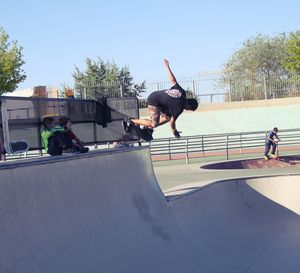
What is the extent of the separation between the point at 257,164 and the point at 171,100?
14.1 meters

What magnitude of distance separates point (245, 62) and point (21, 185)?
5916cm

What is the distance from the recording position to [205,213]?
33.3ft

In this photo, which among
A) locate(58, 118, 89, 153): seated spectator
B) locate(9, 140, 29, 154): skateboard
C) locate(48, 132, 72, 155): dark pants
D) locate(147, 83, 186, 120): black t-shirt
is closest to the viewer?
locate(147, 83, 186, 120): black t-shirt

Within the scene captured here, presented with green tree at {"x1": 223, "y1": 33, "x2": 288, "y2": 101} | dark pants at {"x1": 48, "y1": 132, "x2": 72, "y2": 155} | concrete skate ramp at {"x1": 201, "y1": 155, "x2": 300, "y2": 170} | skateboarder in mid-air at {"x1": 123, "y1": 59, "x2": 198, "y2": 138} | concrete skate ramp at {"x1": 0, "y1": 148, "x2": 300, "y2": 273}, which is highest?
green tree at {"x1": 223, "y1": 33, "x2": 288, "y2": 101}

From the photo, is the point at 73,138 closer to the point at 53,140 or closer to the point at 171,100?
the point at 53,140

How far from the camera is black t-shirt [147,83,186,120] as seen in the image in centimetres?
839

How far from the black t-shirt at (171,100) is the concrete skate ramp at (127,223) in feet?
2.68

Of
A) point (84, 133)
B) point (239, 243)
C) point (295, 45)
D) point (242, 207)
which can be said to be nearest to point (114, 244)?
point (239, 243)

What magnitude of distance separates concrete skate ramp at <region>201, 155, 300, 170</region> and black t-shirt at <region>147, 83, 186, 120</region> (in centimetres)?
1235

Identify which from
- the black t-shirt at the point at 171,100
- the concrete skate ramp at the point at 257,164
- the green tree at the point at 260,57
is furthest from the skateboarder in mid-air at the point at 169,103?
the green tree at the point at 260,57

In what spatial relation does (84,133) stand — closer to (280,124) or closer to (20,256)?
(20,256)

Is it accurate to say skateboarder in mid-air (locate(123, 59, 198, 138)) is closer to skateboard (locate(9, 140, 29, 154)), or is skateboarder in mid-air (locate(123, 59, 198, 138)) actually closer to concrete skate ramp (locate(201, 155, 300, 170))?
skateboard (locate(9, 140, 29, 154))

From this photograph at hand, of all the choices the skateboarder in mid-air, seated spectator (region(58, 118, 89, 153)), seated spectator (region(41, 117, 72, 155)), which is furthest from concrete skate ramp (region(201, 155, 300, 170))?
the skateboarder in mid-air

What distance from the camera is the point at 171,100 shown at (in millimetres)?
8438
